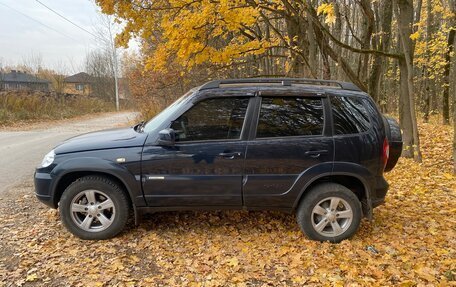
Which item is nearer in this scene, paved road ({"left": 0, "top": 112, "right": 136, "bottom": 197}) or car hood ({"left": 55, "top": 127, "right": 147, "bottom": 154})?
car hood ({"left": 55, "top": 127, "right": 147, "bottom": 154})

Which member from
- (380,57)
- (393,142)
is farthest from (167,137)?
(380,57)

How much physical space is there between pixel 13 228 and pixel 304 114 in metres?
4.13

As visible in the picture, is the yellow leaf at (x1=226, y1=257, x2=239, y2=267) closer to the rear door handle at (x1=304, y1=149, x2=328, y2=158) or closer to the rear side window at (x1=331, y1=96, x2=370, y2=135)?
the rear door handle at (x1=304, y1=149, x2=328, y2=158)

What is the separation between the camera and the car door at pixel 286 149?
3873 mm

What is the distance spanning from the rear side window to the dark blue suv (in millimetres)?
12

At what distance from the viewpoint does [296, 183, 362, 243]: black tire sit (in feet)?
13.0

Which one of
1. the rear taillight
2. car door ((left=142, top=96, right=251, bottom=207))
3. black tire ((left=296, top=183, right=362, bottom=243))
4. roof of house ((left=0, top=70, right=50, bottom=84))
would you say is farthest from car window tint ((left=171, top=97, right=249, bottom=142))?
roof of house ((left=0, top=70, right=50, bottom=84))

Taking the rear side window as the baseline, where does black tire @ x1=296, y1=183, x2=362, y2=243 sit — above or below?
below

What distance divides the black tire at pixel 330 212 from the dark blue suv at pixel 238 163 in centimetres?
1

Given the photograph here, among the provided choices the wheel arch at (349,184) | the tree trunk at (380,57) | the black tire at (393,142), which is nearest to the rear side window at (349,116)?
the black tire at (393,142)

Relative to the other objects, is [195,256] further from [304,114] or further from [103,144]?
[304,114]

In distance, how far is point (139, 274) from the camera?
11.0 feet

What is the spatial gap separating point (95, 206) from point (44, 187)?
2.17 feet

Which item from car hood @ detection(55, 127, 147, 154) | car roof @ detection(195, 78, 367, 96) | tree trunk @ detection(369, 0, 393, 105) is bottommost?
car hood @ detection(55, 127, 147, 154)
